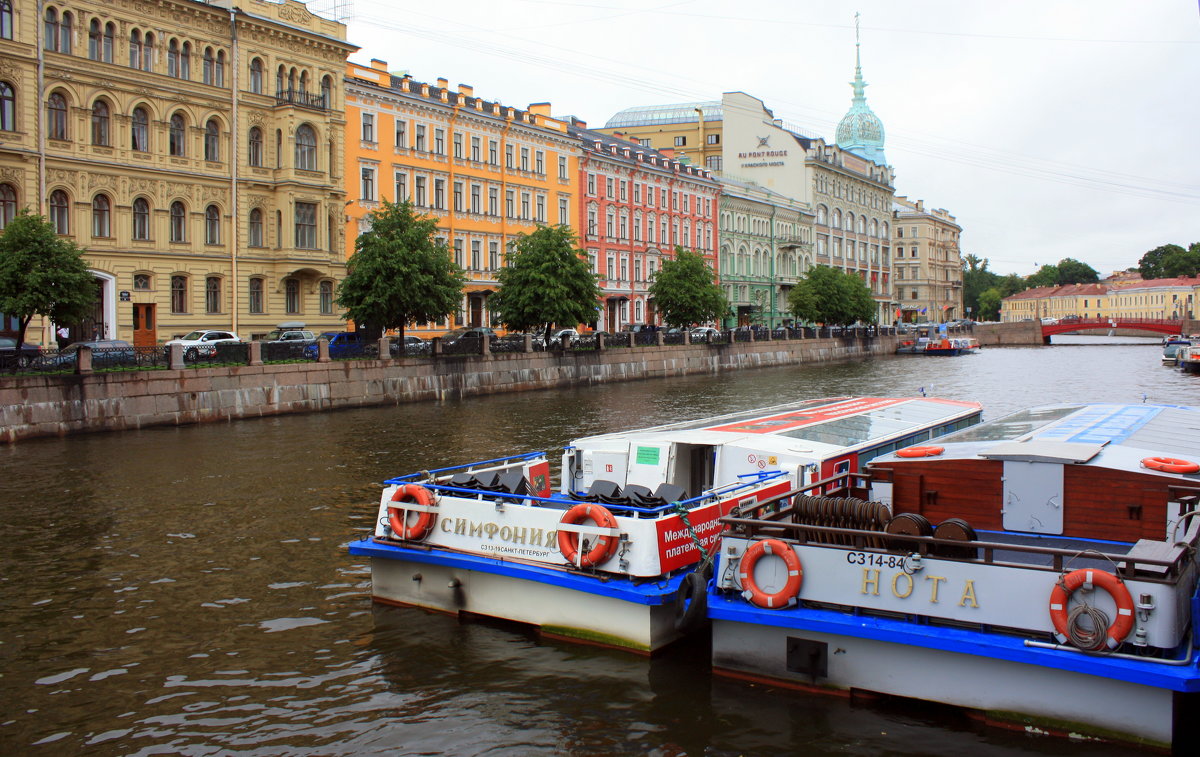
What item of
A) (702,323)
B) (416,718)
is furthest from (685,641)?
(702,323)

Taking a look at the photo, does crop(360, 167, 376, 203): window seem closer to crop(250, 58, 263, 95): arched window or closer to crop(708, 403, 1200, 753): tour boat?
crop(250, 58, 263, 95): arched window

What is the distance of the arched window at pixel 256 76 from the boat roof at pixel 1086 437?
32.4 m

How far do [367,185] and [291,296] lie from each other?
6126 millimetres

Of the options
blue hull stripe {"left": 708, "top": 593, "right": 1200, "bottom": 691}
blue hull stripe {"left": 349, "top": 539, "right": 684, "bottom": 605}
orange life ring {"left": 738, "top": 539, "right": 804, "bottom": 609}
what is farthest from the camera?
blue hull stripe {"left": 349, "top": 539, "right": 684, "bottom": 605}

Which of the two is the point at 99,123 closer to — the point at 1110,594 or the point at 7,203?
the point at 7,203

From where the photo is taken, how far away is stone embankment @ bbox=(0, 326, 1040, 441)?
75.3 ft

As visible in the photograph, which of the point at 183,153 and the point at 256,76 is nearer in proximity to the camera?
the point at 183,153

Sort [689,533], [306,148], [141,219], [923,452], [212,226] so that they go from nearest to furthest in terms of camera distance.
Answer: [689,533]
[923,452]
[141,219]
[212,226]
[306,148]

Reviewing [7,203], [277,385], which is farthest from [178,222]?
[277,385]

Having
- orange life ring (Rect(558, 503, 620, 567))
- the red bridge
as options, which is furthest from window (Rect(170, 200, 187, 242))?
the red bridge

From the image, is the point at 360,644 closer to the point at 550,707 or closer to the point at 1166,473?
the point at 550,707

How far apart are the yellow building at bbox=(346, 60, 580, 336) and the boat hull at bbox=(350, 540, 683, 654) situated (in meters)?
30.4

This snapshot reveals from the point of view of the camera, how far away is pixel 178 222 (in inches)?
1410

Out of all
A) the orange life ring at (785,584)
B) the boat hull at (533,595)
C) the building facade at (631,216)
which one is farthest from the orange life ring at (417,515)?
the building facade at (631,216)
